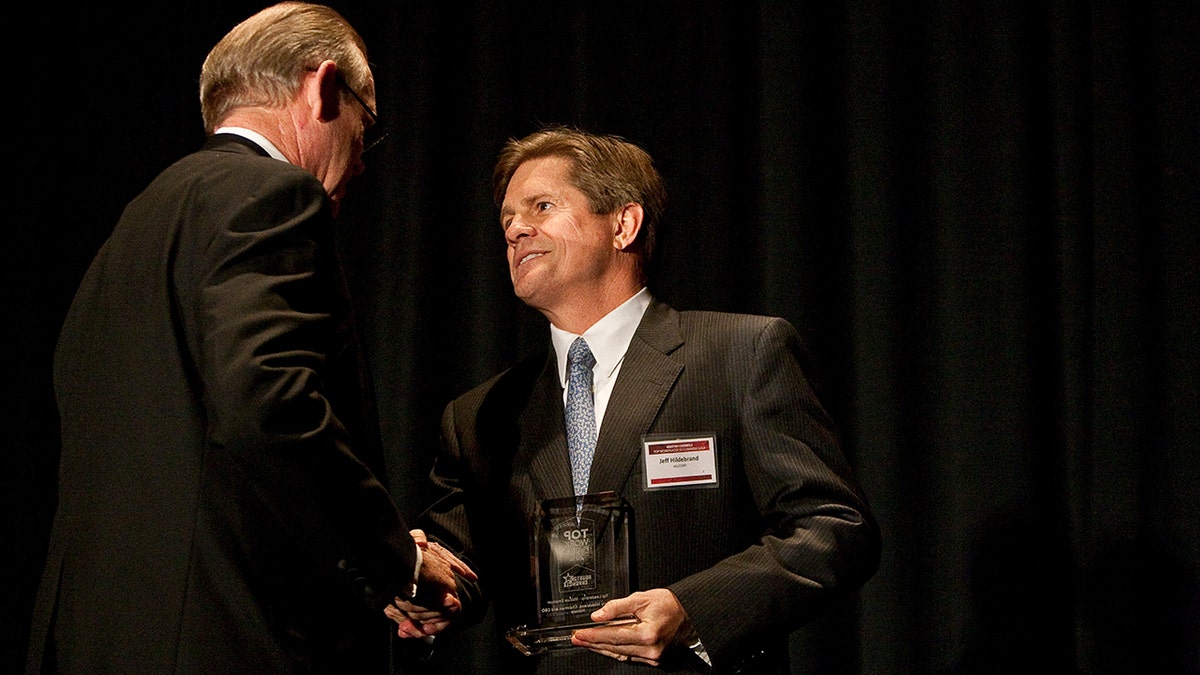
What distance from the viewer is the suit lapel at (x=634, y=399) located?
220cm

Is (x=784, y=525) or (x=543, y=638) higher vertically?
(x=784, y=525)

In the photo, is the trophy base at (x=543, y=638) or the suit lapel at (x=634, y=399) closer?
the trophy base at (x=543, y=638)

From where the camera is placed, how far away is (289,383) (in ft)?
4.98

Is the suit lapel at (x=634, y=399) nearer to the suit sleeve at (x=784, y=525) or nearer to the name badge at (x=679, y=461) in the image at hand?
the name badge at (x=679, y=461)

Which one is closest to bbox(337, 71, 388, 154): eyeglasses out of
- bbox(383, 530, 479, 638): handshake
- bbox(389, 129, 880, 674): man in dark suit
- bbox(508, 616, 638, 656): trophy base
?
bbox(389, 129, 880, 674): man in dark suit

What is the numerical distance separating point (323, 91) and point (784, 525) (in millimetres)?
1178

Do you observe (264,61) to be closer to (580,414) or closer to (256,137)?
(256,137)

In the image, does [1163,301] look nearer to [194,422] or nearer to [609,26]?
[609,26]

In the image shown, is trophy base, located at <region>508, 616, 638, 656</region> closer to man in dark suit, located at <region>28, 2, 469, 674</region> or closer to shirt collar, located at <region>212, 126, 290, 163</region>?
man in dark suit, located at <region>28, 2, 469, 674</region>

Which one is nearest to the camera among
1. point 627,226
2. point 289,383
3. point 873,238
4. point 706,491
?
point 289,383

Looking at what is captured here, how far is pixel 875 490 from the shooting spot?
123 inches

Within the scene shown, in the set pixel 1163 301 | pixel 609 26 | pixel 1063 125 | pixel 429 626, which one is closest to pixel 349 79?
pixel 429 626

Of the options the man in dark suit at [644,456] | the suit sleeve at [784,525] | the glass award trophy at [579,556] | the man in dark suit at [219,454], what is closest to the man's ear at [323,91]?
the man in dark suit at [219,454]

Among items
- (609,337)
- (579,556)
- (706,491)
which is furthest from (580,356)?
(579,556)
